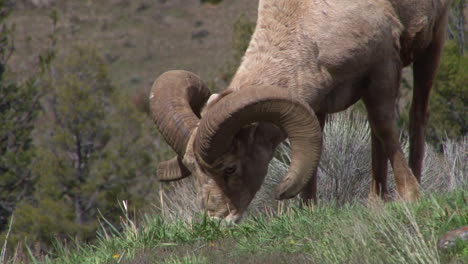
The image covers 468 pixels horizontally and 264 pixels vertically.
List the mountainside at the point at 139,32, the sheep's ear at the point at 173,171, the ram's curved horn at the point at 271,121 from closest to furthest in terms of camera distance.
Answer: the ram's curved horn at the point at 271,121 < the sheep's ear at the point at 173,171 < the mountainside at the point at 139,32

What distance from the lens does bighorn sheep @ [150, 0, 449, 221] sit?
6381 millimetres

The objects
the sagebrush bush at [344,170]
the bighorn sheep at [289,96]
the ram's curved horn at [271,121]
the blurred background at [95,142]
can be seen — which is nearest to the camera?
the ram's curved horn at [271,121]

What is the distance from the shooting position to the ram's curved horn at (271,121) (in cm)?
624

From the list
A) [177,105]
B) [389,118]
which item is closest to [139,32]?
[389,118]

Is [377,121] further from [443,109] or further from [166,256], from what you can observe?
[443,109]

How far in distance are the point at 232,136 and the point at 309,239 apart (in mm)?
1840

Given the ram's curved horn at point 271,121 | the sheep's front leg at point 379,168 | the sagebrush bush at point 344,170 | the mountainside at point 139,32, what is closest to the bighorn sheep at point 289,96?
the ram's curved horn at point 271,121

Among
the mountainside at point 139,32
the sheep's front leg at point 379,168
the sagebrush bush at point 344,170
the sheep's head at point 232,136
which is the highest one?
the sheep's head at point 232,136

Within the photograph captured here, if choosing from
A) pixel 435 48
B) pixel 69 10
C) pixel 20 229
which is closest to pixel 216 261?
pixel 435 48

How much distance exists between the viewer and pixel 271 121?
21.4 ft

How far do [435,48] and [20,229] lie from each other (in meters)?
20.9

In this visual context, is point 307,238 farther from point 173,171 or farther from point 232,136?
point 173,171

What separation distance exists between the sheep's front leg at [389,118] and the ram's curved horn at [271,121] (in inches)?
44.4

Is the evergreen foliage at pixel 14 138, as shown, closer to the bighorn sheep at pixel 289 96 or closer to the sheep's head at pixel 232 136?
the sheep's head at pixel 232 136
